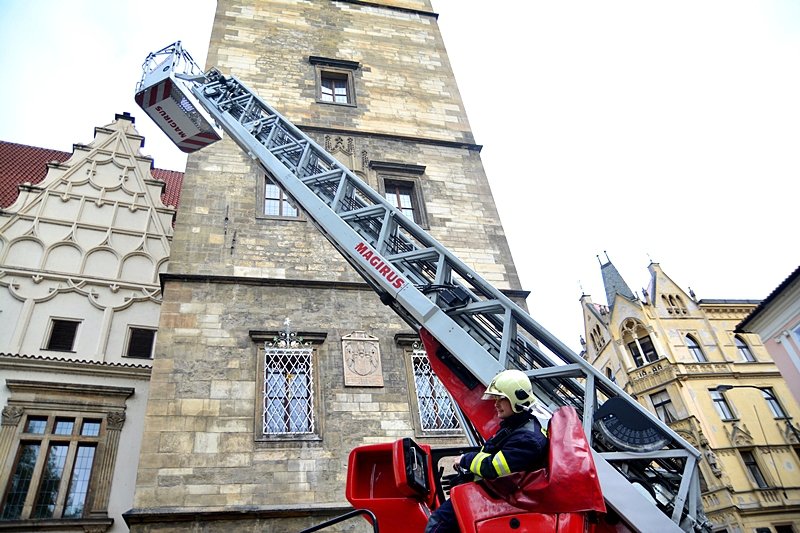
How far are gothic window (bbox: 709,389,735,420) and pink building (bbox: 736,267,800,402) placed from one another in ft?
44.3

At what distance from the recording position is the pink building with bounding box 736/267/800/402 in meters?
14.4

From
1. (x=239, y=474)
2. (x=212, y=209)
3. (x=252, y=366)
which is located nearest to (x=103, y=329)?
(x=212, y=209)

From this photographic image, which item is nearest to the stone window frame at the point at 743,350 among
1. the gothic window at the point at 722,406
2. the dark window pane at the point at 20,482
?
the gothic window at the point at 722,406

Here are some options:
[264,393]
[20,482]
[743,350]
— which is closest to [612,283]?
[743,350]

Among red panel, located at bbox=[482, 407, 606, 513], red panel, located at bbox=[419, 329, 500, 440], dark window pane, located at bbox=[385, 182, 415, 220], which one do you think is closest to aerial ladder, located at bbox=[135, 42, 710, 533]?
red panel, located at bbox=[419, 329, 500, 440]

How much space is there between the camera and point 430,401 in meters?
9.48

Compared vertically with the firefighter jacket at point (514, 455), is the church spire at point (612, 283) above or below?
above

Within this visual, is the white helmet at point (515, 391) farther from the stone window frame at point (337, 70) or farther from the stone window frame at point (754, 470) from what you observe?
the stone window frame at point (754, 470)

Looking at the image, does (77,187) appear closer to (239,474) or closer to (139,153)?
(139,153)

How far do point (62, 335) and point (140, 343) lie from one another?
5.00 feet

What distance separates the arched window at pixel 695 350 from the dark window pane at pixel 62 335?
30.2 metres

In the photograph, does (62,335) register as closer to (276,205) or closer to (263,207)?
(263,207)

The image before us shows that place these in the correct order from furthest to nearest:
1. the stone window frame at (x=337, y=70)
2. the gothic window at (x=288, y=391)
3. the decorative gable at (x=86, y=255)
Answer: the stone window frame at (x=337, y=70) → the decorative gable at (x=86, y=255) → the gothic window at (x=288, y=391)

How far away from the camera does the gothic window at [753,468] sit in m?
25.2
